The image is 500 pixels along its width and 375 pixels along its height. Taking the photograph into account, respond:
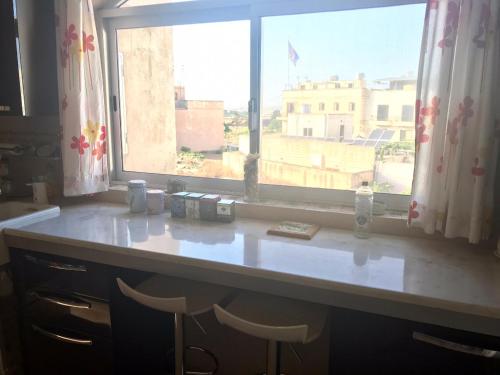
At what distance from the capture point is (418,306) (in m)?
1.11

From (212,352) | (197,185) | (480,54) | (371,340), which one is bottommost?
(212,352)

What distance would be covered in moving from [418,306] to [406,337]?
11 centimetres

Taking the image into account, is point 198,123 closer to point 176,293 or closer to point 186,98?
point 186,98

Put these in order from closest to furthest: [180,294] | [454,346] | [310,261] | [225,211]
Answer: [454,346], [310,261], [180,294], [225,211]

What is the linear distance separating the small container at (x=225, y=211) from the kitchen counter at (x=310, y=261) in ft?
0.14

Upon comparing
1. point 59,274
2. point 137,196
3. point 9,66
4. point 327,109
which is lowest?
point 59,274

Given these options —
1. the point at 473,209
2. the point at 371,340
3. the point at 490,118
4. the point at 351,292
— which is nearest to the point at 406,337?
the point at 371,340

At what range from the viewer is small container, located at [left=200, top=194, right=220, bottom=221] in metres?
1.77

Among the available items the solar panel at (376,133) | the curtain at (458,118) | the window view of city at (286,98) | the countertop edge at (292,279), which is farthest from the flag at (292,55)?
the countertop edge at (292,279)

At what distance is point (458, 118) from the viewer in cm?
134

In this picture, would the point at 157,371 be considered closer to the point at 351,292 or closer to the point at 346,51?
the point at 351,292

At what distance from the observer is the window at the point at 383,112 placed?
5.53 feet

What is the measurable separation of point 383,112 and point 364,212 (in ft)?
1.55

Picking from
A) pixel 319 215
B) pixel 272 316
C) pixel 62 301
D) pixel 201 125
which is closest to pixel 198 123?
pixel 201 125
